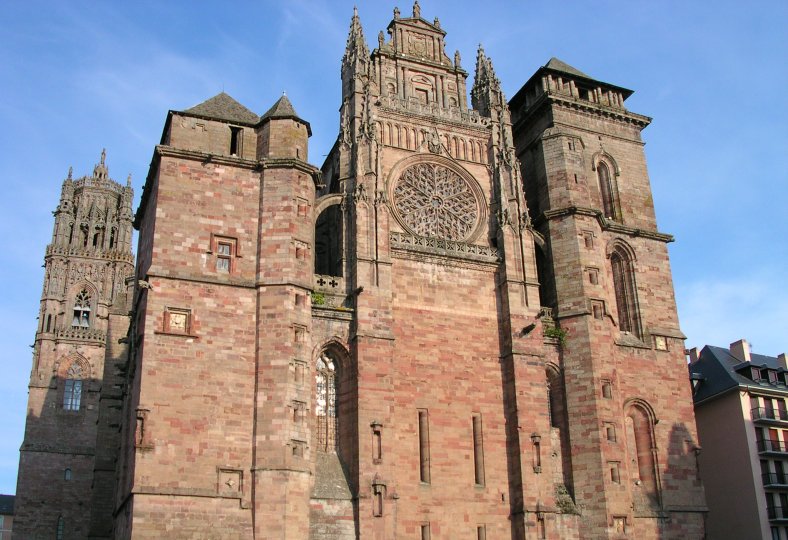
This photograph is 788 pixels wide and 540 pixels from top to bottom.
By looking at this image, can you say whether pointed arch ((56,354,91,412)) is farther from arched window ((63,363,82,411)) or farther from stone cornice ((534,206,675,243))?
stone cornice ((534,206,675,243))

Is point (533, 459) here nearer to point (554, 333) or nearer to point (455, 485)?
point (455, 485)

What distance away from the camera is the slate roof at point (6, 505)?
69.1m

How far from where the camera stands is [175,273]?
26.1 metres

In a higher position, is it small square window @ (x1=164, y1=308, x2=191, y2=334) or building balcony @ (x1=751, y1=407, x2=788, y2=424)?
small square window @ (x1=164, y1=308, x2=191, y2=334)

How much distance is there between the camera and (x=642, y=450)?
31703 mm

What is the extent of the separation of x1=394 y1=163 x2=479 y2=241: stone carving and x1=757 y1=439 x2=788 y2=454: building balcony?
1709 centimetres

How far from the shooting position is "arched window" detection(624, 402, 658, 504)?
31.0m

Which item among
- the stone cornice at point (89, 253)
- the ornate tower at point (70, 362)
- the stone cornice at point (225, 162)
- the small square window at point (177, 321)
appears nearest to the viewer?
the small square window at point (177, 321)

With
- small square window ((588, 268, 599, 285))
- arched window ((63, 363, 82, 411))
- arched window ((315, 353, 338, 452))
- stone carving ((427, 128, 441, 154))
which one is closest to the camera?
arched window ((315, 353, 338, 452))

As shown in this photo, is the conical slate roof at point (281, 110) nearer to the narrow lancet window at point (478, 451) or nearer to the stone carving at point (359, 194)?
the stone carving at point (359, 194)

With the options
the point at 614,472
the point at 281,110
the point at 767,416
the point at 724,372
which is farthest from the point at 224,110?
the point at 767,416

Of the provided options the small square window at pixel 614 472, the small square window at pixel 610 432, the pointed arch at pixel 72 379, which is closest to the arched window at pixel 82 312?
the pointed arch at pixel 72 379

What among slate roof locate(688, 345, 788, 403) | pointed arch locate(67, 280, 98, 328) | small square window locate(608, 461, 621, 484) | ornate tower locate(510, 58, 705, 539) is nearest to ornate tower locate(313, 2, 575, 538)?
ornate tower locate(510, 58, 705, 539)

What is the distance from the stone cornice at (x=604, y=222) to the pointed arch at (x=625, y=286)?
542 millimetres
